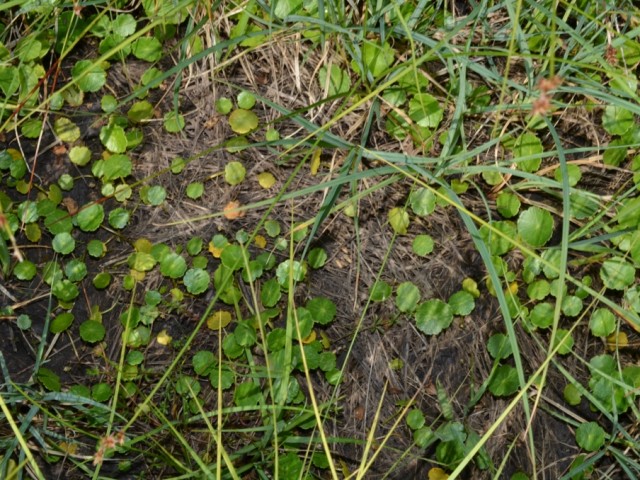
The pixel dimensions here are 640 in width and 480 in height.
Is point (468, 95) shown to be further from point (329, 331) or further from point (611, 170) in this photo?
point (329, 331)

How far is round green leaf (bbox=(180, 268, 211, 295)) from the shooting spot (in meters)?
2.00

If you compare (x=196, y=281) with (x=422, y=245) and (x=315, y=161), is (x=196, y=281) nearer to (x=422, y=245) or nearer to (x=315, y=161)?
(x=315, y=161)

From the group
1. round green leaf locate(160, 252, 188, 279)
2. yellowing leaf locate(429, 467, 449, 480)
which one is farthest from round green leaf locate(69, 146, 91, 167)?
yellowing leaf locate(429, 467, 449, 480)

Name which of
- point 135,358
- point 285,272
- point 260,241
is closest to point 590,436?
point 285,272

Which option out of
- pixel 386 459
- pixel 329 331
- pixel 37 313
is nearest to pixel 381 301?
pixel 329 331

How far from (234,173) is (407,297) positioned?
636mm

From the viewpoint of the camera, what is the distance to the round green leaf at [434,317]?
6.43 ft

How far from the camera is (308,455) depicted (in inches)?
74.5

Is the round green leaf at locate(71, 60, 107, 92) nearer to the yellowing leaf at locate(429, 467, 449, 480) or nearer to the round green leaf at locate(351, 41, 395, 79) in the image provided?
the round green leaf at locate(351, 41, 395, 79)

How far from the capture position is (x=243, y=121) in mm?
2080

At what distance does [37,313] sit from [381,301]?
3.36 ft

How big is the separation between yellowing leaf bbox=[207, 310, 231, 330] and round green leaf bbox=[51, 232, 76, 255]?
0.47m

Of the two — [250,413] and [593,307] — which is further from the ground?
[593,307]

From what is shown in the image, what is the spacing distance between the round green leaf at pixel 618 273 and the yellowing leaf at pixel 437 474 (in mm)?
708
